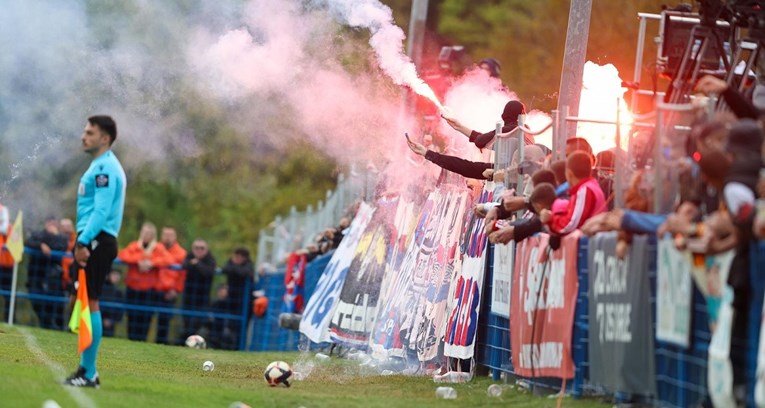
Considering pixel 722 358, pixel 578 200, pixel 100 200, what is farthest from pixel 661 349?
pixel 100 200

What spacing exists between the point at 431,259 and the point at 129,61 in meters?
5.68

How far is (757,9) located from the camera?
15.0 meters

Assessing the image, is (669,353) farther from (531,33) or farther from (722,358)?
(531,33)

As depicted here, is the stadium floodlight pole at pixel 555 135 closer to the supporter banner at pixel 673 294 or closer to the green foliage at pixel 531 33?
the supporter banner at pixel 673 294

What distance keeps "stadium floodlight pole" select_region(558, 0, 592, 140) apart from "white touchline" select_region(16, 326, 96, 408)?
6.17m

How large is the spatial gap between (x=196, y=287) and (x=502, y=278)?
51.2 ft

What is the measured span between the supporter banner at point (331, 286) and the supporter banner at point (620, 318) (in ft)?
27.4

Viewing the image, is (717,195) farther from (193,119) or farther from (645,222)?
(193,119)

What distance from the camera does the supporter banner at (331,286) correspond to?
20316mm

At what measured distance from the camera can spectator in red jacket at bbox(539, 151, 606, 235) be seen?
12672 millimetres

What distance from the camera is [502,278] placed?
14625mm

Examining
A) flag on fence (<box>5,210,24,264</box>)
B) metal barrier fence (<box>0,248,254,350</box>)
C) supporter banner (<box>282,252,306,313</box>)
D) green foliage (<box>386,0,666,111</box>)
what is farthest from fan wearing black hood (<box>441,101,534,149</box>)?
metal barrier fence (<box>0,248,254,350</box>)

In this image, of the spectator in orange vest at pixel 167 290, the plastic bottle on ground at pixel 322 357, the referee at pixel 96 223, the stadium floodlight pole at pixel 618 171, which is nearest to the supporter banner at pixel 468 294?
the stadium floodlight pole at pixel 618 171

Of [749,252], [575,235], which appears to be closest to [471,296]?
[575,235]
